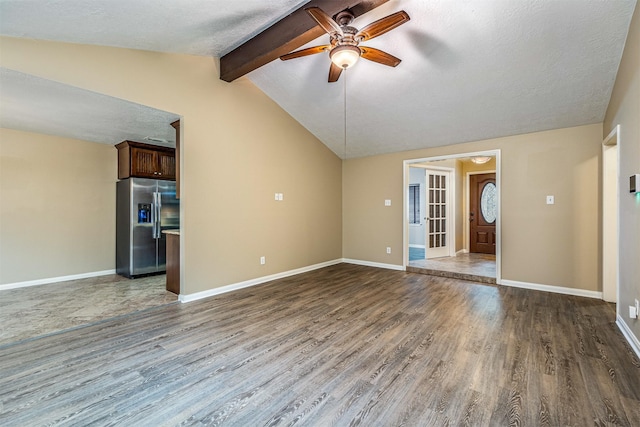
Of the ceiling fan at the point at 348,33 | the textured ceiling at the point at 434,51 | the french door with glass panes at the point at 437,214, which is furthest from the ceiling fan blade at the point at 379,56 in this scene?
the french door with glass panes at the point at 437,214

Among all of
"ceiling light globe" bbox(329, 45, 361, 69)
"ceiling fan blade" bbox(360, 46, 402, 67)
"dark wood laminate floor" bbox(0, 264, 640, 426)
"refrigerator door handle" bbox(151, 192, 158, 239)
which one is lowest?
"dark wood laminate floor" bbox(0, 264, 640, 426)

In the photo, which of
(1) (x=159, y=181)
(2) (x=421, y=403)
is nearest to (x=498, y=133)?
(2) (x=421, y=403)

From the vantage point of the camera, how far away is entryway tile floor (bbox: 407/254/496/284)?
15.8 ft

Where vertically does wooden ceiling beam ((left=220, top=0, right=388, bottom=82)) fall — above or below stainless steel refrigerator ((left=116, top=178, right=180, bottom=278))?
above

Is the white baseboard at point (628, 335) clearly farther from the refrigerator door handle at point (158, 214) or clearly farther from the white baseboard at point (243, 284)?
the refrigerator door handle at point (158, 214)

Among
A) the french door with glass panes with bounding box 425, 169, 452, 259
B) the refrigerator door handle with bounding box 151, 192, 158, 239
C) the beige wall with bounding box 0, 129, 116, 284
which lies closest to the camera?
the beige wall with bounding box 0, 129, 116, 284

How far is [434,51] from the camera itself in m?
3.23

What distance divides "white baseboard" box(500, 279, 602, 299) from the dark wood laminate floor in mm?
288

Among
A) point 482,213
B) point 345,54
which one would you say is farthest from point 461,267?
point 345,54

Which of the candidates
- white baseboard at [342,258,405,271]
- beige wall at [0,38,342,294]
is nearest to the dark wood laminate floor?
beige wall at [0,38,342,294]

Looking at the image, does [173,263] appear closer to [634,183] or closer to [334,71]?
[334,71]

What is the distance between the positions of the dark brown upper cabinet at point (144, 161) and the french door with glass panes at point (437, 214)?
5433 millimetres

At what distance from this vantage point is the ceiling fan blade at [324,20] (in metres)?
2.20

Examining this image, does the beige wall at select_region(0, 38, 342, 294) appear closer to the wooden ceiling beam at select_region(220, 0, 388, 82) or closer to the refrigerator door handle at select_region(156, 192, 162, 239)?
the wooden ceiling beam at select_region(220, 0, 388, 82)
